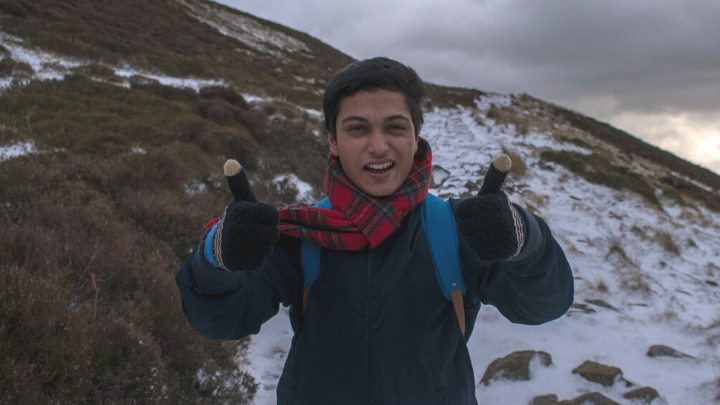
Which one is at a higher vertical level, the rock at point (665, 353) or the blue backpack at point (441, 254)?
the blue backpack at point (441, 254)

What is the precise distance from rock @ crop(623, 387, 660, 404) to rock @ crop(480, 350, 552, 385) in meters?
0.71

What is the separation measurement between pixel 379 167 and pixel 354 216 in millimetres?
216

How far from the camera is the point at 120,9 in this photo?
2142cm

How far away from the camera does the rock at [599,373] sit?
4207mm

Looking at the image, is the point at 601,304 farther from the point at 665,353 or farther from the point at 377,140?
the point at 377,140

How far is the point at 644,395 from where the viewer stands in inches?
159

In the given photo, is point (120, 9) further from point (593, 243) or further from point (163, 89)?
point (593, 243)

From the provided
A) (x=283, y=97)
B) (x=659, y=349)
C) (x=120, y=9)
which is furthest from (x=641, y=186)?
(x=120, y=9)

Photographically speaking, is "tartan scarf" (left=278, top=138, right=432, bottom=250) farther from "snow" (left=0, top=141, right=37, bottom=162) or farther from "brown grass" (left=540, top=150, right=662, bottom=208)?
"brown grass" (left=540, top=150, right=662, bottom=208)

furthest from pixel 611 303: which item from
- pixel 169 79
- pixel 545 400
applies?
pixel 169 79

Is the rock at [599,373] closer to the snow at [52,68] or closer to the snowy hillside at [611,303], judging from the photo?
the snowy hillside at [611,303]

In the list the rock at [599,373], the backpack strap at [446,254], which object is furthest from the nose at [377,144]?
the rock at [599,373]

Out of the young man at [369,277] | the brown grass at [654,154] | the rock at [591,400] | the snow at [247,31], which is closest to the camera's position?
the young man at [369,277]

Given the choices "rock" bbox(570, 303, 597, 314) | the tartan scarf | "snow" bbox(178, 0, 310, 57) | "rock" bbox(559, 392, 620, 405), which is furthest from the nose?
"snow" bbox(178, 0, 310, 57)
